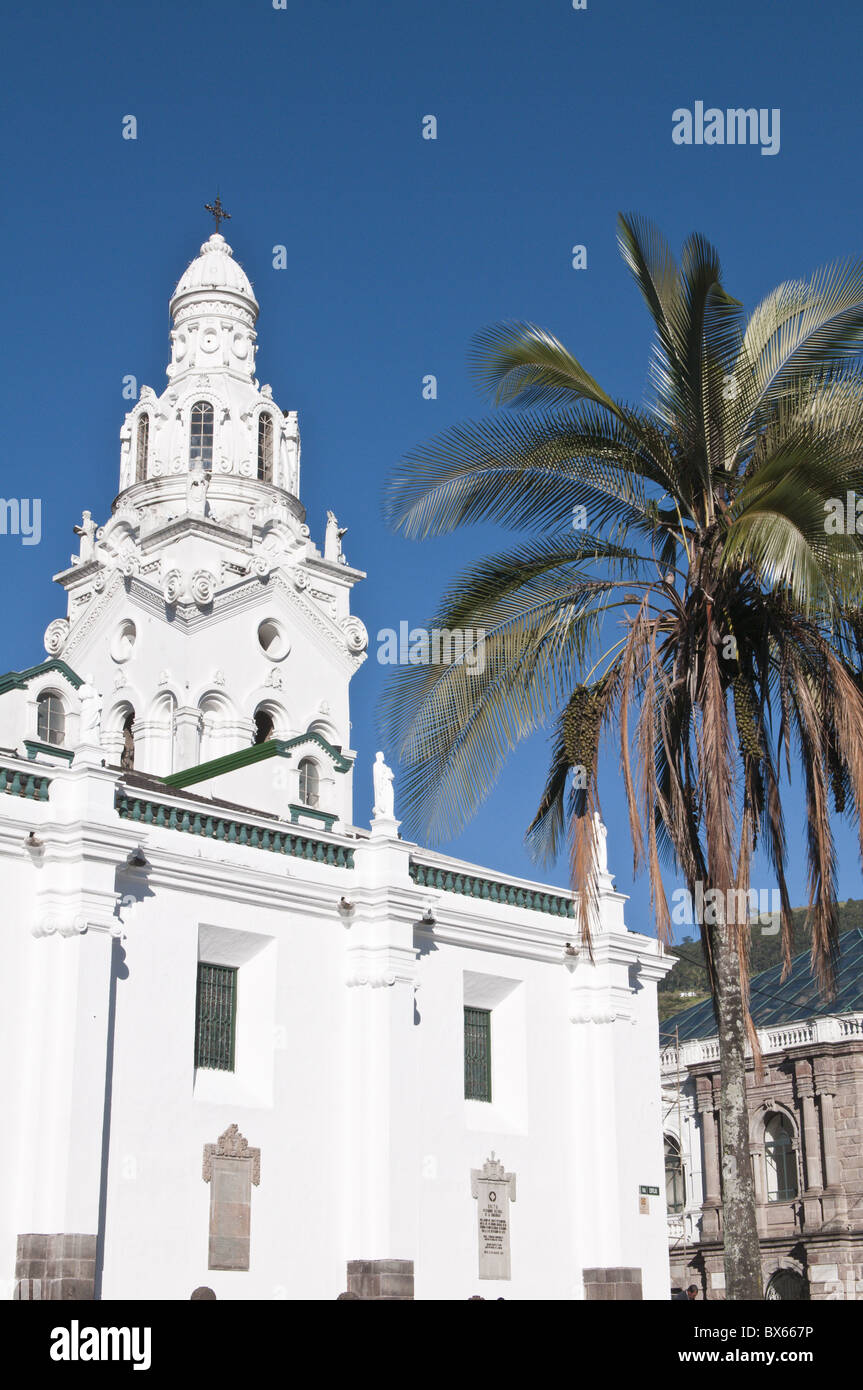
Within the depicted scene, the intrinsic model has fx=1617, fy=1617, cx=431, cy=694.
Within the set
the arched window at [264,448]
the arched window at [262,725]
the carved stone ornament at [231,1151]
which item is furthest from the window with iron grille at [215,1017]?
the arched window at [264,448]

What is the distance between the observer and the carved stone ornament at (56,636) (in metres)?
36.6

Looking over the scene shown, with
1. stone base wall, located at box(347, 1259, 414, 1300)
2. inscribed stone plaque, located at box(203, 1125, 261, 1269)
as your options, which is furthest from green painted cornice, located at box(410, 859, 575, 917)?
stone base wall, located at box(347, 1259, 414, 1300)

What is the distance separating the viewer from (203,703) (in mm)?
34094

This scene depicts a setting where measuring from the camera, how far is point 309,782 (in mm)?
33250

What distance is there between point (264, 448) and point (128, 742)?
8589 millimetres

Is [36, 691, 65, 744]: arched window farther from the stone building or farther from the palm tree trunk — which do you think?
the stone building

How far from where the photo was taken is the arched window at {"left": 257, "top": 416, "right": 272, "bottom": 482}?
3831 centimetres

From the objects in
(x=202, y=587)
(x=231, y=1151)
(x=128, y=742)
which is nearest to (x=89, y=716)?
(x=231, y=1151)

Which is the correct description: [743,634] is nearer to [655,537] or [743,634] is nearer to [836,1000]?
Result: [655,537]

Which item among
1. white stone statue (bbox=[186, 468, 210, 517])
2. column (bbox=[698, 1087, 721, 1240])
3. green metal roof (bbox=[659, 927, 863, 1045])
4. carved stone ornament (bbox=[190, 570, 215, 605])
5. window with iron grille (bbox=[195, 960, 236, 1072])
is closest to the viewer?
window with iron grille (bbox=[195, 960, 236, 1072])

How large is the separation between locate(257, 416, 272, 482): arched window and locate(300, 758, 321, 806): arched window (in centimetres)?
806

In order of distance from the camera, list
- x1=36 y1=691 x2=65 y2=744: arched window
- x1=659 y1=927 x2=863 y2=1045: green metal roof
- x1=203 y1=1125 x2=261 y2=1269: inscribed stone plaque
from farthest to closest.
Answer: x1=659 y1=927 x2=863 y2=1045: green metal roof, x1=36 y1=691 x2=65 y2=744: arched window, x1=203 y1=1125 x2=261 y2=1269: inscribed stone plaque

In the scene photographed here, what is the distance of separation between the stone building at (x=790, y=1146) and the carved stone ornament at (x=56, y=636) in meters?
21.8

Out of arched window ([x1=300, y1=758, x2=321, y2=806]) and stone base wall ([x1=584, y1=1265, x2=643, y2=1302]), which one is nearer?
stone base wall ([x1=584, y1=1265, x2=643, y2=1302])
